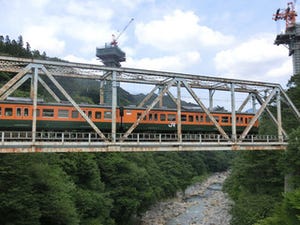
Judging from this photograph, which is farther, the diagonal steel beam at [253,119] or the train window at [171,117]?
the train window at [171,117]

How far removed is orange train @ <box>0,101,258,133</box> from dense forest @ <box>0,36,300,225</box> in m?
2.76

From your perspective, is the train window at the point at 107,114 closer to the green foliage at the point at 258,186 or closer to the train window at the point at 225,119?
the train window at the point at 225,119

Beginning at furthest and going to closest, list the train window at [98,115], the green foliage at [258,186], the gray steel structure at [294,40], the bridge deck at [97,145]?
1. the gray steel structure at [294,40]
2. the green foliage at [258,186]
3. the train window at [98,115]
4. the bridge deck at [97,145]

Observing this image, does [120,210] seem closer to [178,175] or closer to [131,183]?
[131,183]

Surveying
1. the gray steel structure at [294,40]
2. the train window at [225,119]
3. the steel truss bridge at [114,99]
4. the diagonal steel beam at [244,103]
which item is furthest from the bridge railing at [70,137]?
the gray steel structure at [294,40]

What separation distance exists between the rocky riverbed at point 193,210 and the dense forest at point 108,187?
2.66 meters

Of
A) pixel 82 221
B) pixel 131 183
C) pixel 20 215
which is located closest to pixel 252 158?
pixel 131 183

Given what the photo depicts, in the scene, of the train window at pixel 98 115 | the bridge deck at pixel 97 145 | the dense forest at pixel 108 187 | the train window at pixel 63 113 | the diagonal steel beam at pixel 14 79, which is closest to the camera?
the bridge deck at pixel 97 145

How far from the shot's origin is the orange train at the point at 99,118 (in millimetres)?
17875

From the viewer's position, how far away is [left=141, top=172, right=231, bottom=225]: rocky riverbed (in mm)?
34625

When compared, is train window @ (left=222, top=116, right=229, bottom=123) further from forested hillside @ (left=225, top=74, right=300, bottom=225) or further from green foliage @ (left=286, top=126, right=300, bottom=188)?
green foliage @ (left=286, top=126, right=300, bottom=188)

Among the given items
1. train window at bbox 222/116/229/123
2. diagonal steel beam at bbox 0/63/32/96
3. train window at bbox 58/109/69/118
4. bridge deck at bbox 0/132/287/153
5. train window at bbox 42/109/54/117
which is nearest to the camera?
bridge deck at bbox 0/132/287/153

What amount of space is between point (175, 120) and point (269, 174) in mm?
10231

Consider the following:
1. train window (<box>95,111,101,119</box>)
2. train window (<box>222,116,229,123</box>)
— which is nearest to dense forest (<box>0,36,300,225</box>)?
train window (<box>222,116,229,123</box>)
